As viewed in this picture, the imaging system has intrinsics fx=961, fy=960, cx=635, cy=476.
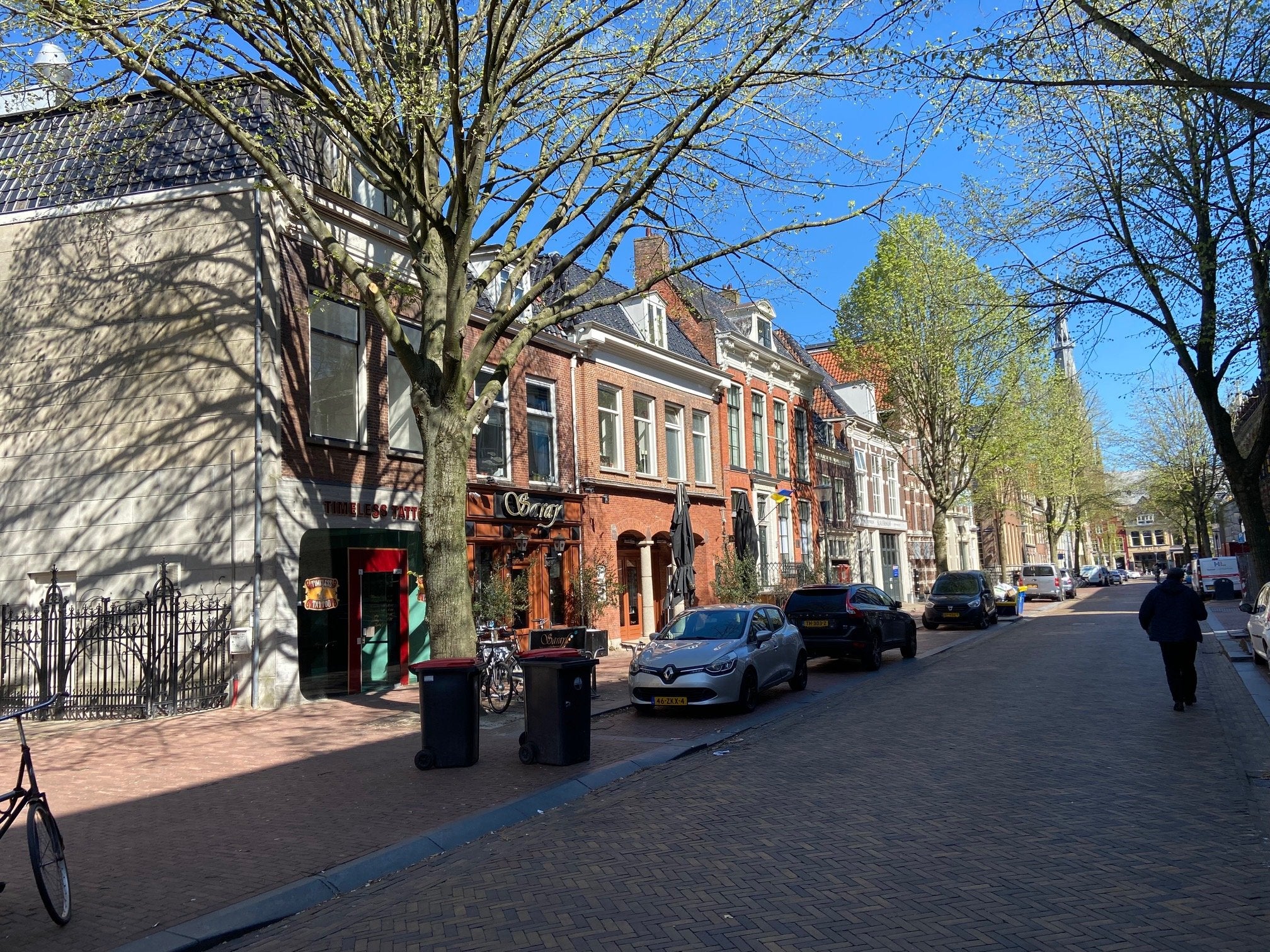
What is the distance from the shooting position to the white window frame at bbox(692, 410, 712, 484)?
28.4 m

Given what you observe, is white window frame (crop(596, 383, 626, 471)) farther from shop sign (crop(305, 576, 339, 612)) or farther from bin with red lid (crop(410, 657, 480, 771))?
bin with red lid (crop(410, 657, 480, 771))

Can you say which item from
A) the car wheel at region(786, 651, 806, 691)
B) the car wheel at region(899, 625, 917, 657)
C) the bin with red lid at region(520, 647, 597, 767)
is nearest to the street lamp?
the car wheel at region(899, 625, 917, 657)

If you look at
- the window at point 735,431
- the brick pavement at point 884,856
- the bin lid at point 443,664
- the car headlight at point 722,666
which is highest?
the window at point 735,431

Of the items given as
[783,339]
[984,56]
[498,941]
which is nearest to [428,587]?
[498,941]

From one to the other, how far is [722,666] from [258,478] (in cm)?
718

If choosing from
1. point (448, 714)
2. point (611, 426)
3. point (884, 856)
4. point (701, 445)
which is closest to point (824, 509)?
point (701, 445)

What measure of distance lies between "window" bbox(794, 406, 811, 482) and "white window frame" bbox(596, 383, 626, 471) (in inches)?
500

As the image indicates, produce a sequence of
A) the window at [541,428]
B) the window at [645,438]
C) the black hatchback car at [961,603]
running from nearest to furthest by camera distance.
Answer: the window at [541,428]
the window at [645,438]
the black hatchback car at [961,603]

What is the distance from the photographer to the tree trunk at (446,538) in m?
11.7

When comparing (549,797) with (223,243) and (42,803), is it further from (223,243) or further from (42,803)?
(223,243)

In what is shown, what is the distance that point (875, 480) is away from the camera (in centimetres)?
4475

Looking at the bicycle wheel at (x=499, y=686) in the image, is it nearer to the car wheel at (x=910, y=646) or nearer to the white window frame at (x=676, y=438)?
the car wheel at (x=910, y=646)

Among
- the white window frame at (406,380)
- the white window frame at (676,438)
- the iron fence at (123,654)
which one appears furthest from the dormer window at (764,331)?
the iron fence at (123,654)

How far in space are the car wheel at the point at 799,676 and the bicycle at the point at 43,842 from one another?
1107 cm
